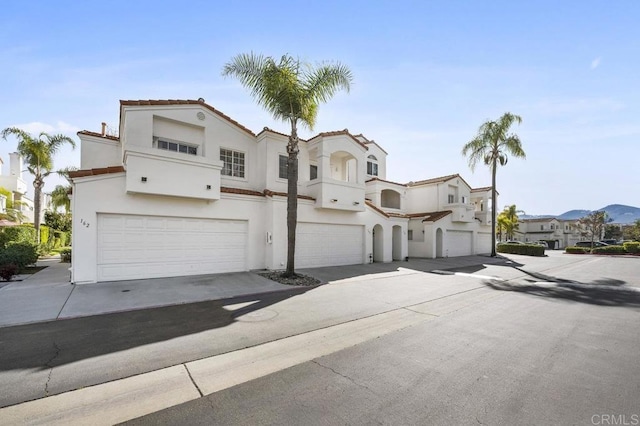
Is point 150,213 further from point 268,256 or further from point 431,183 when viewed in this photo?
point 431,183

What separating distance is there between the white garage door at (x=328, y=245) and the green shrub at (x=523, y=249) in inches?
829

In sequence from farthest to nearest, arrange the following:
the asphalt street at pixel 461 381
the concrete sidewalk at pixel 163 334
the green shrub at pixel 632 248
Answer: the green shrub at pixel 632 248, the concrete sidewalk at pixel 163 334, the asphalt street at pixel 461 381

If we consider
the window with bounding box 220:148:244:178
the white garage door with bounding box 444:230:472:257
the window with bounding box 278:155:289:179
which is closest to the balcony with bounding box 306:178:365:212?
→ the window with bounding box 278:155:289:179

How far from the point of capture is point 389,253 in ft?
62.8

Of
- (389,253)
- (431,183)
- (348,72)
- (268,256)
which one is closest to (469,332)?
(268,256)

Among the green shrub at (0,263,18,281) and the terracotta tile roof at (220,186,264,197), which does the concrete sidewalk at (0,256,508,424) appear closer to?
the green shrub at (0,263,18,281)

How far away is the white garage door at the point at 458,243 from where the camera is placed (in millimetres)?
A: 24844

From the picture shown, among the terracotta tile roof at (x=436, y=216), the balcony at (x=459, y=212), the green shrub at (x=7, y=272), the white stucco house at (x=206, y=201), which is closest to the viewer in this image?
the white stucco house at (x=206, y=201)

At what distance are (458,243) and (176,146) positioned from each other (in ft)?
78.8

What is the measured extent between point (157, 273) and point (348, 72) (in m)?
11.7

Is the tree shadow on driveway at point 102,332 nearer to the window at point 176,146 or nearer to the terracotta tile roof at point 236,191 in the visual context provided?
the terracotta tile roof at point 236,191

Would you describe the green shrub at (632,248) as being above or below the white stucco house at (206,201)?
below

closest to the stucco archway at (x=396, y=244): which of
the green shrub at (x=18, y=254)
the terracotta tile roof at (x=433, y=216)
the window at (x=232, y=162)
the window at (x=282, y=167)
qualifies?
the terracotta tile roof at (x=433, y=216)

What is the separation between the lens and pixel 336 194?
15.7m
